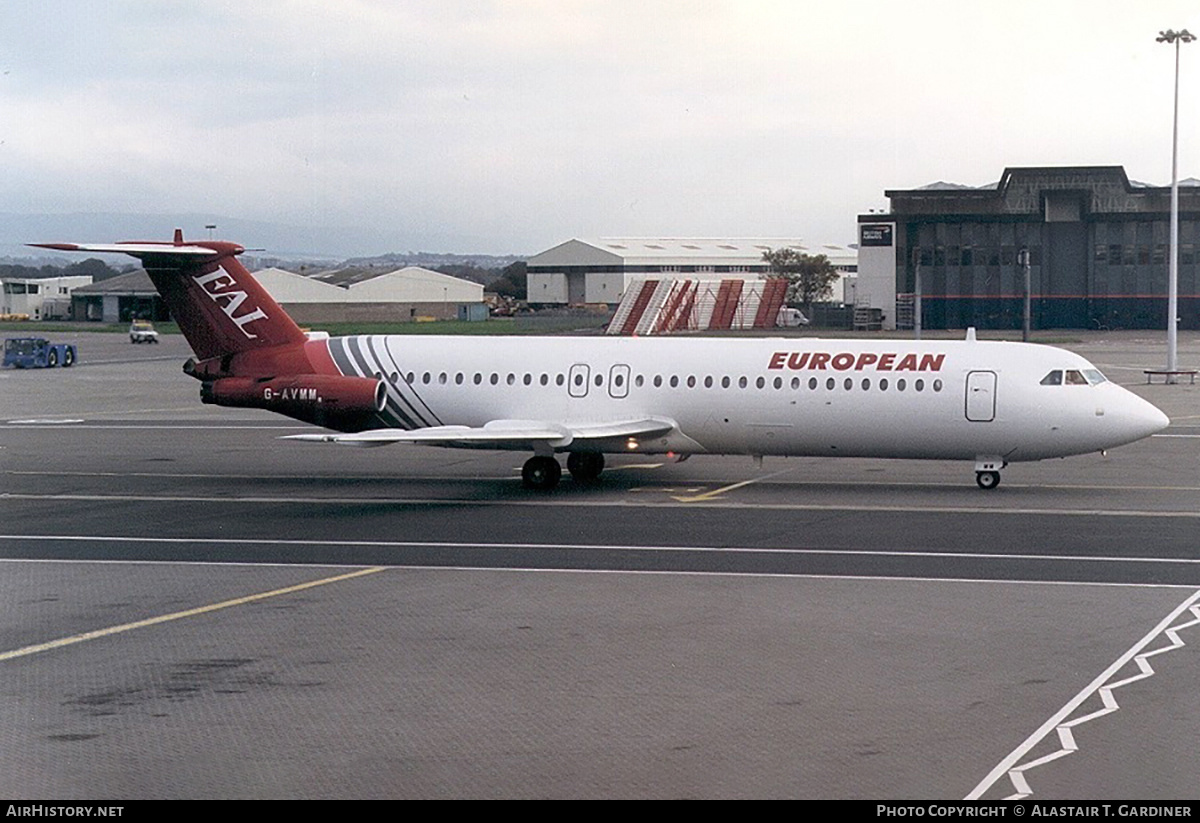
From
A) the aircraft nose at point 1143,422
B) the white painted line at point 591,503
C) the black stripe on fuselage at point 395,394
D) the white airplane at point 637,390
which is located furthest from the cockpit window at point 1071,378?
the black stripe on fuselage at point 395,394

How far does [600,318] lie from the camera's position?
431 ft

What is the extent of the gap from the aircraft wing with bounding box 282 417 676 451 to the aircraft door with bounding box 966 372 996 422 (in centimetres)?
604

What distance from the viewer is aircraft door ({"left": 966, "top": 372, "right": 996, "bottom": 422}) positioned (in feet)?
97.6

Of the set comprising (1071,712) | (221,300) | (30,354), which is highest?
(221,300)

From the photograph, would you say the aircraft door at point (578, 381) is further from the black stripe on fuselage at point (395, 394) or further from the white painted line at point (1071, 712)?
the white painted line at point (1071, 712)

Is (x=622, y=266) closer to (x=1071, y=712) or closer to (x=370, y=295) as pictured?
(x=370, y=295)

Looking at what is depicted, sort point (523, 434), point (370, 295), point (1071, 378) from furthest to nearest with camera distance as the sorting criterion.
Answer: point (370, 295), point (1071, 378), point (523, 434)

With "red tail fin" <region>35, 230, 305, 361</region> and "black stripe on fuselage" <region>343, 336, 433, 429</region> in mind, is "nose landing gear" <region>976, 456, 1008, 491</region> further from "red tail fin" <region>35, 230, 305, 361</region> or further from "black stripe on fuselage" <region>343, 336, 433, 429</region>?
"red tail fin" <region>35, 230, 305, 361</region>

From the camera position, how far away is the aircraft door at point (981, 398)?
97.6 feet

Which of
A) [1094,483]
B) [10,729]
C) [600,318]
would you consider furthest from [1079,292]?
[10,729]

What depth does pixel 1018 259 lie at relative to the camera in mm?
112125

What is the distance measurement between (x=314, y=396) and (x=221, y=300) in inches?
130

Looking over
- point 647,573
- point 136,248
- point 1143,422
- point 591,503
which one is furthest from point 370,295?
point 647,573

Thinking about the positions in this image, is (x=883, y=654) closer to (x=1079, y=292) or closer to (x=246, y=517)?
(x=246, y=517)
